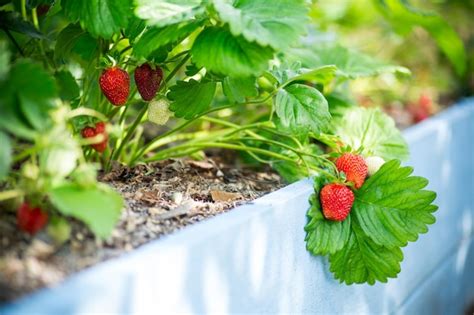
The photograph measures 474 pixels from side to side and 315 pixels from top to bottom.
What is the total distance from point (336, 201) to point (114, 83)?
356 mm

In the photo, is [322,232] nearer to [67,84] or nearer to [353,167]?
[353,167]

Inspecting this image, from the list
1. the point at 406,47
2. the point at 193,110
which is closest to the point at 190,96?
the point at 193,110

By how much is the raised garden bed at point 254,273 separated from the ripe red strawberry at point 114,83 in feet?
0.78

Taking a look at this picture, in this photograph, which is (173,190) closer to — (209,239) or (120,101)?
(120,101)

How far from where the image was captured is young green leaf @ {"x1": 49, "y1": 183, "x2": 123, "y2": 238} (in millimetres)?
686

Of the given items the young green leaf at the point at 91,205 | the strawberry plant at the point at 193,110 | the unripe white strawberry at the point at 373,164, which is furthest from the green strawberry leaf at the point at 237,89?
the young green leaf at the point at 91,205

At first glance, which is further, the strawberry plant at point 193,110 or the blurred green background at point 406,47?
the blurred green background at point 406,47

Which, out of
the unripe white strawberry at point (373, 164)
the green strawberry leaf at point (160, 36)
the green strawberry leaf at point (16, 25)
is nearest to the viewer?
the green strawberry leaf at point (160, 36)

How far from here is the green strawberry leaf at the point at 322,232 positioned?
101 centimetres

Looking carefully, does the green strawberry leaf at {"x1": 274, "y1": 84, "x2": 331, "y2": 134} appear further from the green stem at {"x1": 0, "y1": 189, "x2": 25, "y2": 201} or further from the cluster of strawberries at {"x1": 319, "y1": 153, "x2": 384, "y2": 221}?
the green stem at {"x1": 0, "y1": 189, "x2": 25, "y2": 201}

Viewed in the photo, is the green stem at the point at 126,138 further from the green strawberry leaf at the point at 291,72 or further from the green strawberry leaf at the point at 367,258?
the green strawberry leaf at the point at 367,258

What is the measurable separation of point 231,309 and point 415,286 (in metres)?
0.78

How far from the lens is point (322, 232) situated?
1026 mm

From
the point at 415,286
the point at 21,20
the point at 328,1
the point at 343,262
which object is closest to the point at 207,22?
the point at 21,20
